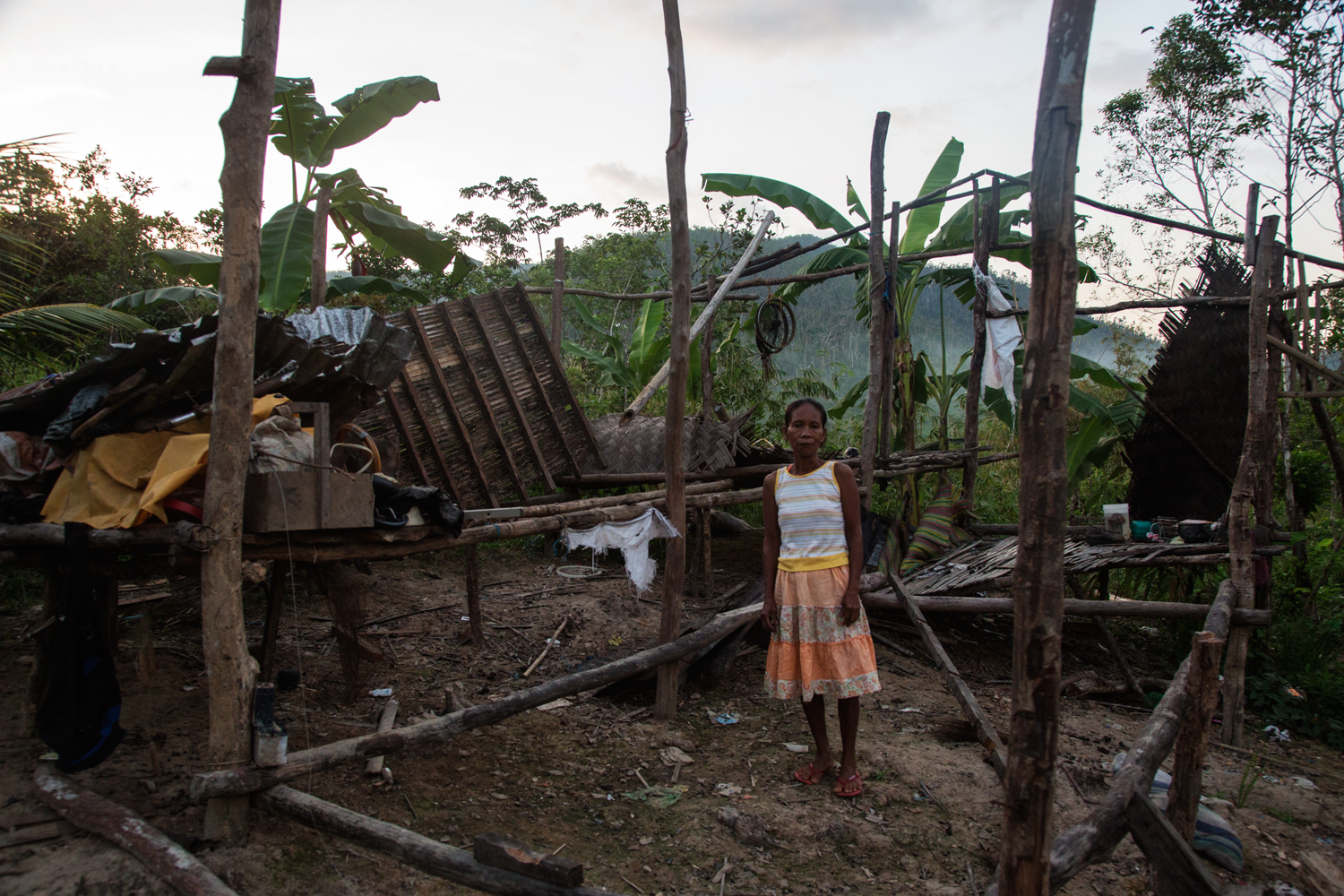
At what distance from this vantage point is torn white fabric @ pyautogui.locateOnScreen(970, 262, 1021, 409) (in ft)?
20.8

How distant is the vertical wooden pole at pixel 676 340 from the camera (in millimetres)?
4453

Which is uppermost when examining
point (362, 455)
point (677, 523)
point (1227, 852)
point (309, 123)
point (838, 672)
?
point (309, 123)

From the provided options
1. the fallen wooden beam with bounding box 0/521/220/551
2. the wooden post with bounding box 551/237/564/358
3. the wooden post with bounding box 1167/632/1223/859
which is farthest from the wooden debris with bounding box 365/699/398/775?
the wooden post with bounding box 551/237/564/358

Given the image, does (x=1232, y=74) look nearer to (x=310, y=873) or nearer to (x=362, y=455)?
(x=362, y=455)

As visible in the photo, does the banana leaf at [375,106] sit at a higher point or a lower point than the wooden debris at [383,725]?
higher

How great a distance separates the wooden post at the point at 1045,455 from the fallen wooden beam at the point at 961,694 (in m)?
1.39

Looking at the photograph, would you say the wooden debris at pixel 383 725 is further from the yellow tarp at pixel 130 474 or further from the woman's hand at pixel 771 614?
the woman's hand at pixel 771 614

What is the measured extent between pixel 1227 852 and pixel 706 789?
222cm

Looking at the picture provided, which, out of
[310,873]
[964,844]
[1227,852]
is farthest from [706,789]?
[1227,852]

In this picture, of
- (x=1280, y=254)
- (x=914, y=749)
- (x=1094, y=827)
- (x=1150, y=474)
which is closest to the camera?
(x=1094, y=827)

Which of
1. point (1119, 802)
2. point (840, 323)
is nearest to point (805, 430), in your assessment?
point (1119, 802)

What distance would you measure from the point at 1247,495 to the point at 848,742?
3.15 meters

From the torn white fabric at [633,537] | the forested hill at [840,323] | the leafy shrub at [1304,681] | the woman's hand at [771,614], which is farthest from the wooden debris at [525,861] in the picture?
the forested hill at [840,323]

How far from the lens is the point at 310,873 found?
2881 millimetres
